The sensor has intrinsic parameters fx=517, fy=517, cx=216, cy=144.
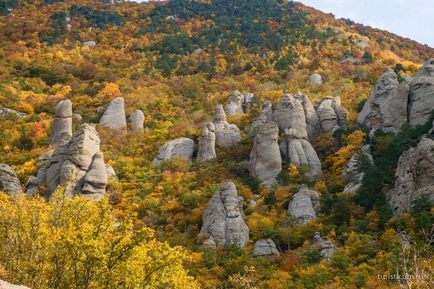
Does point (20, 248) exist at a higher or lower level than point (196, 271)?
higher

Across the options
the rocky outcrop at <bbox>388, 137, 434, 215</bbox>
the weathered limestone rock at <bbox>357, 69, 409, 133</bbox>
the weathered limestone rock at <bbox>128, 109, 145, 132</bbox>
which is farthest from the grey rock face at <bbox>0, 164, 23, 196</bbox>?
the weathered limestone rock at <bbox>357, 69, 409, 133</bbox>

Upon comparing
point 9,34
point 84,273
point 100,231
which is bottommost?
point 9,34

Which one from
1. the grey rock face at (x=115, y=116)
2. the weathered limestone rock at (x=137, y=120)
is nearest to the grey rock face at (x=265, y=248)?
the weathered limestone rock at (x=137, y=120)

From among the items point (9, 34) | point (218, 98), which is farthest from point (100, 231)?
point (9, 34)

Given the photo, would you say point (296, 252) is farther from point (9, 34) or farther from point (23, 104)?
point (9, 34)

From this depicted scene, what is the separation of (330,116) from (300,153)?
5.90 m

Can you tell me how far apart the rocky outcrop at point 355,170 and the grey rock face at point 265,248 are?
265 inches

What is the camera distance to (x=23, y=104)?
53.2m

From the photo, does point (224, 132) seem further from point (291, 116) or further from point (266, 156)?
point (266, 156)

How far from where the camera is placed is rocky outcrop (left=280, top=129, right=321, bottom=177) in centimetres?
4019

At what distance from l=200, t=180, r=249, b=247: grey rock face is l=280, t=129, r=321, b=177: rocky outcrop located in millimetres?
7876

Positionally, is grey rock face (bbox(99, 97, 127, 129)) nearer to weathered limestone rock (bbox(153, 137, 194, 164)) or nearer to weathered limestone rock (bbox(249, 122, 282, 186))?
weathered limestone rock (bbox(153, 137, 194, 164))

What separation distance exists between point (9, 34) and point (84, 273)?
7298 centimetres

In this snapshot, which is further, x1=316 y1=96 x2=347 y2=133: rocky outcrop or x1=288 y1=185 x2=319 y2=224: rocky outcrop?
x1=316 y1=96 x2=347 y2=133: rocky outcrop
